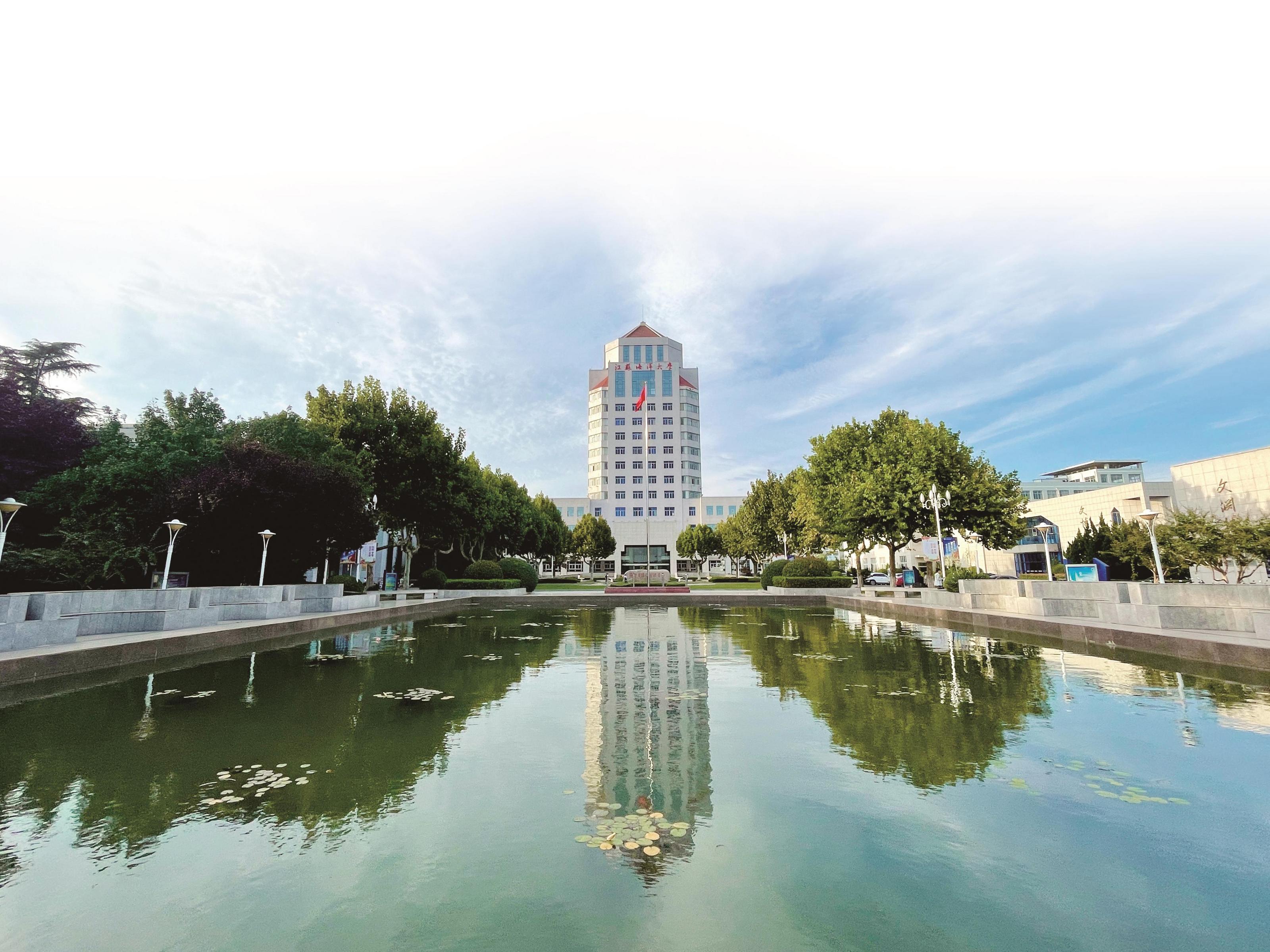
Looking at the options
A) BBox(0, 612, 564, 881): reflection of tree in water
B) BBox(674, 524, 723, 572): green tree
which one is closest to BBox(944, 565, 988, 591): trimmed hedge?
BBox(0, 612, 564, 881): reflection of tree in water

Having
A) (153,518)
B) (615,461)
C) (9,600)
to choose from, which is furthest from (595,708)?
(615,461)

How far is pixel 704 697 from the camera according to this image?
29.9 ft

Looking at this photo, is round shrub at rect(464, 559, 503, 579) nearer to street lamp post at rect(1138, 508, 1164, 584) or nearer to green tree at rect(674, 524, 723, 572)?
street lamp post at rect(1138, 508, 1164, 584)

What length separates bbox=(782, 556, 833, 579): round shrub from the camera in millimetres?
37531

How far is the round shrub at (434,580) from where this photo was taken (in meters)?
36.2

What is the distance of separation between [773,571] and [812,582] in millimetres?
4427

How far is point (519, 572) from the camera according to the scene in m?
39.5

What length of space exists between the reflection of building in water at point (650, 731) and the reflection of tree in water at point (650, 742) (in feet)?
0.04

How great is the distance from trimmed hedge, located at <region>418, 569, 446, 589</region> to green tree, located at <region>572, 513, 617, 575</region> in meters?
39.0

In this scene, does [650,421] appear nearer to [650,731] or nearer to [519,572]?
[519,572]

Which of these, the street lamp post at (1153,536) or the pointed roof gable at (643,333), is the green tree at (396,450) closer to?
the street lamp post at (1153,536)

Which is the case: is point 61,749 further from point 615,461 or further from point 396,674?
point 615,461

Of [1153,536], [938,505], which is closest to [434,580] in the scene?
[938,505]

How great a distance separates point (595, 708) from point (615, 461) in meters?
93.3
